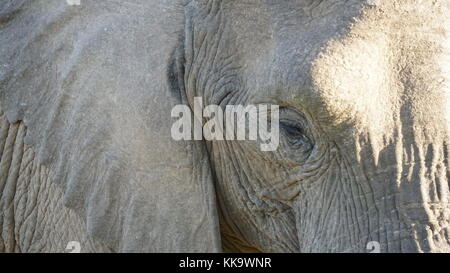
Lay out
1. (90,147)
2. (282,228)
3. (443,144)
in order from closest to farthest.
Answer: (443,144) < (282,228) < (90,147)

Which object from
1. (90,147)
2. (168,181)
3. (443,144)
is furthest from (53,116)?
(443,144)

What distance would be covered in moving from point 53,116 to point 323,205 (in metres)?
0.99

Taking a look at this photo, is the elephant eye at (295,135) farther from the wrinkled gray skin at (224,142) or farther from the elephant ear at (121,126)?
the elephant ear at (121,126)

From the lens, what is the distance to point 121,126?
2.90 meters

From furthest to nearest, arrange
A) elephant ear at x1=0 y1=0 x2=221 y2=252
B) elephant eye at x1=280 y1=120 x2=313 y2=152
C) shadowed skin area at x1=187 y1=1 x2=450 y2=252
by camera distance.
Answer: elephant ear at x1=0 y1=0 x2=221 y2=252
elephant eye at x1=280 y1=120 x2=313 y2=152
shadowed skin area at x1=187 y1=1 x2=450 y2=252

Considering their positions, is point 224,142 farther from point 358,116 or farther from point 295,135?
point 358,116

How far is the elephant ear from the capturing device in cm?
286

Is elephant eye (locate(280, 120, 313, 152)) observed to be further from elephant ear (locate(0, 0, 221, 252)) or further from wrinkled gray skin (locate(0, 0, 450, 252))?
elephant ear (locate(0, 0, 221, 252))

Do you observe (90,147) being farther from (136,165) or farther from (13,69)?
(13,69)

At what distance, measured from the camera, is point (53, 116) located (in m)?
3.07

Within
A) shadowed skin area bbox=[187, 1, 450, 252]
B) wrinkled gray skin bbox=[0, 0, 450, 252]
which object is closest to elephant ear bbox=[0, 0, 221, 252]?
wrinkled gray skin bbox=[0, 0, 450, 252]

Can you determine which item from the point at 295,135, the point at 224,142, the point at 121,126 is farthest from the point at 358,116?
the point at 121,126

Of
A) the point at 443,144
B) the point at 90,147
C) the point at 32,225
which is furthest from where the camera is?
the point at 32,225

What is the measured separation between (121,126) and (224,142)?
0.32 metres
